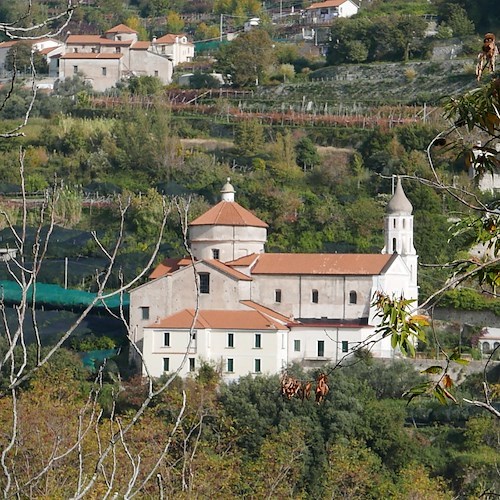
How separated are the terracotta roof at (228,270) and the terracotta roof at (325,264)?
536mm

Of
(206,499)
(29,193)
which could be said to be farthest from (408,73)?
(206,499)

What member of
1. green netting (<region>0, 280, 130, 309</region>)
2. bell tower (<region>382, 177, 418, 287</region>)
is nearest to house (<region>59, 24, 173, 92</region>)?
green netting (<region>0, 280, 130, 309</region>)

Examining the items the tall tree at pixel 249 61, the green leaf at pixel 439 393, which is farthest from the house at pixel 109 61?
the green leaf at pixel 439 393

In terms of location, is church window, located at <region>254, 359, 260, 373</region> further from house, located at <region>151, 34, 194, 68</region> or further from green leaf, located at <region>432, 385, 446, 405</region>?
house, located at <region>151, 34, 194, 68</region>

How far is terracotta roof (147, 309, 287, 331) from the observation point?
5178cm

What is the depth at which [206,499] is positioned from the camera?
36.3 metres

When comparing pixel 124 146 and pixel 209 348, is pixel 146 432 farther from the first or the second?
pixel 124 146

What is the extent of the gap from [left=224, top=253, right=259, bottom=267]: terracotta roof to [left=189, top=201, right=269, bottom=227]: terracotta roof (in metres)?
0.94

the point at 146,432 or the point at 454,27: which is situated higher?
the point at 454,27

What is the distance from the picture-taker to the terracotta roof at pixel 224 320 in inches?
2039

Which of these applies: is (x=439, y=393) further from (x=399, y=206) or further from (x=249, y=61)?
(x=249, y=61)

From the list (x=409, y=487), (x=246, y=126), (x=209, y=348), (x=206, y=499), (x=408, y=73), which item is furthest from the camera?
(x=408, y=73)

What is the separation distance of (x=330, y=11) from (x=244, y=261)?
169 ft

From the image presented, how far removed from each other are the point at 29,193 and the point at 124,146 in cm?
556
